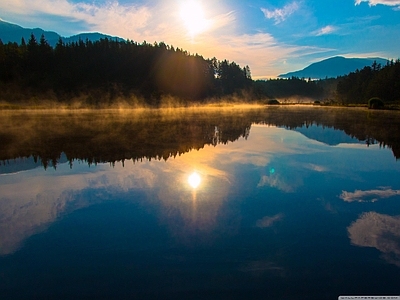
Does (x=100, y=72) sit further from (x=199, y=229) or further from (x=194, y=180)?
(x=199, y=229)

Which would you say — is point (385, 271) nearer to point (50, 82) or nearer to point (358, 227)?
point (358, 227)

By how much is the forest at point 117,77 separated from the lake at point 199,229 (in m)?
65.3

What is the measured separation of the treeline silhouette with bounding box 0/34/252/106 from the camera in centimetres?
7569

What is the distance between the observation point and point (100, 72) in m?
86.2

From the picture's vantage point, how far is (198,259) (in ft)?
14.2

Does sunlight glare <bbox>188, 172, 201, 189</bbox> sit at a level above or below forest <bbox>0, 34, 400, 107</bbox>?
below

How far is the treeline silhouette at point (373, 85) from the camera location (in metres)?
76.5

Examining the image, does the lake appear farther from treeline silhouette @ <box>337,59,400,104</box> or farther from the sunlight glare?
treeline silhouette @ <box>337,59,400,104</box>

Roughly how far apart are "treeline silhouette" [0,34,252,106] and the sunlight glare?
66444mm

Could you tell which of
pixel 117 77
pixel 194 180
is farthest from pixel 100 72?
pixel 194 180

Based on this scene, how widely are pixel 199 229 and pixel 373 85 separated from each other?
303 ft

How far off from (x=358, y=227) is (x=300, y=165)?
16.6 ft

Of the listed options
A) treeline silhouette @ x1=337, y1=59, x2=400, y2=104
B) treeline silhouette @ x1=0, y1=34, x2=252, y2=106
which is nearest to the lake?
treeline silhouette @ x1=0, y1=34, x2=252, y2=106

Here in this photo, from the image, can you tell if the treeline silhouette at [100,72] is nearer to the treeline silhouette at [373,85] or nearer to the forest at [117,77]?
the forest at [117,77]
